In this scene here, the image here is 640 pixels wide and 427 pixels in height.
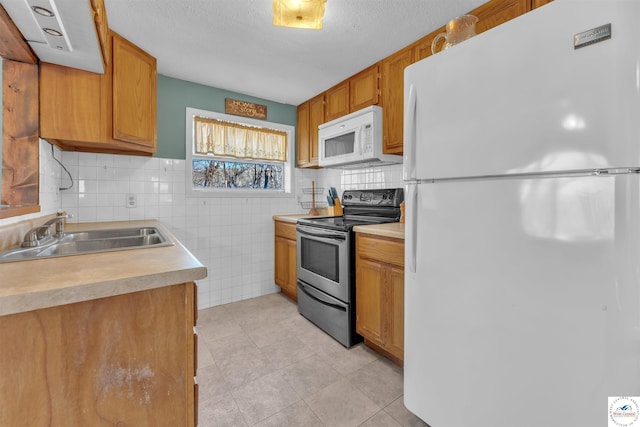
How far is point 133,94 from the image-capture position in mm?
1990

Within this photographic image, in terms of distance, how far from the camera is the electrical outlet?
7.97 ft

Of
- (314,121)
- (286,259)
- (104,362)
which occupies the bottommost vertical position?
(286,259)

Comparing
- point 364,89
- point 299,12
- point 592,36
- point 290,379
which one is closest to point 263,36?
point 299,12

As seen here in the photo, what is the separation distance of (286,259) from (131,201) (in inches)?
59.2

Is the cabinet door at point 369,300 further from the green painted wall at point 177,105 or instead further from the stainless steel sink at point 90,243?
the green painted wall at point 177,105

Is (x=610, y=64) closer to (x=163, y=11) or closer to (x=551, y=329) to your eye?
(x=551, y=329)

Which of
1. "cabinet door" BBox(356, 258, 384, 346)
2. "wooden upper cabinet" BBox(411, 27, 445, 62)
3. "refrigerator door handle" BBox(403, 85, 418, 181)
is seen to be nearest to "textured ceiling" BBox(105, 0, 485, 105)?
"wooden upper cabinet" BBox(411, 27, 445, 62)

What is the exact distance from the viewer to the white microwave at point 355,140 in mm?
2293

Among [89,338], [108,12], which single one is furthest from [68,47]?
[89,338]

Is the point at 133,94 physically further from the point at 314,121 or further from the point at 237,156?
the point at 314,121

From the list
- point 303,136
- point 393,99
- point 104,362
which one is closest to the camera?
point 104,362

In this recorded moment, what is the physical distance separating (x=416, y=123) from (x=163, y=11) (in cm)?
163

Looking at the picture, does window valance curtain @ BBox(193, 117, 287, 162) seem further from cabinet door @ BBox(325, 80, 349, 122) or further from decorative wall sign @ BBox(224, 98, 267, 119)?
cabinet door @ BBox(325, 80, 349, 122)

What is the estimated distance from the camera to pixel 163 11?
1689 millimetres
